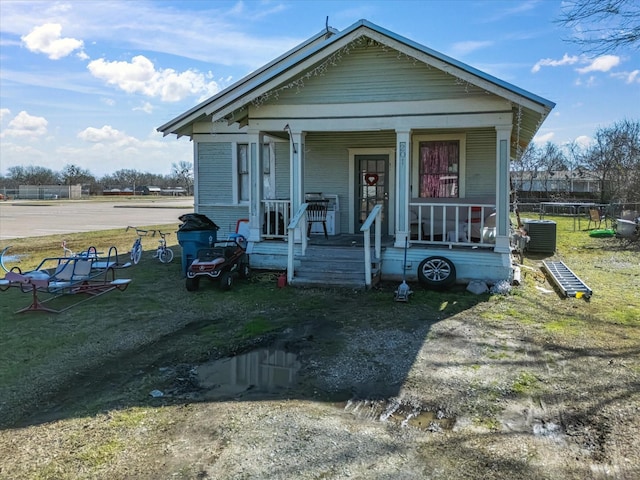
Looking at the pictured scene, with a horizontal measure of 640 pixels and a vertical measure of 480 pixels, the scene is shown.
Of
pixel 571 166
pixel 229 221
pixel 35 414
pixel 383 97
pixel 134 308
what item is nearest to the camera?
pixel 35 414

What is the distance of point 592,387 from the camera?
4855 millimetres

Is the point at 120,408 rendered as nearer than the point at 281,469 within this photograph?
No

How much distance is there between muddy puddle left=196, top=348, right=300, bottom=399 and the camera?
4934 mm

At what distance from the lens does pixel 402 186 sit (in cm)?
988

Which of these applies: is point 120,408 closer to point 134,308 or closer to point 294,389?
point 294,389

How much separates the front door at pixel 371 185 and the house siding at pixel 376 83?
255cm

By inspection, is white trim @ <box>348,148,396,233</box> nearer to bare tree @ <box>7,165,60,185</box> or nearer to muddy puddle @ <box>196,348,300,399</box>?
muddy puddle @ <box>196,348,300,399</box>

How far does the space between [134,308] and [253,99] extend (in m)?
4.78

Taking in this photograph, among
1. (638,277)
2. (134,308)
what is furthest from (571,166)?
(134,308)

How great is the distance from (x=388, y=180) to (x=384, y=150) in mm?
722

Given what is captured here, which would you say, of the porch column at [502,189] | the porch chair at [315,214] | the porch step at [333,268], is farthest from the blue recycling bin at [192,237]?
the porch column at [502,189]

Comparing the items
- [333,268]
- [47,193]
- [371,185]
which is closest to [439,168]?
[371,185]

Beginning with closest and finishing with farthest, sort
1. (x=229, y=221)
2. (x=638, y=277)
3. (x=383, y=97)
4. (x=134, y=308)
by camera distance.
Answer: (x=134, y=308) < (x=383, y=97) < (x=638, y=277) < (x=229, y=221)

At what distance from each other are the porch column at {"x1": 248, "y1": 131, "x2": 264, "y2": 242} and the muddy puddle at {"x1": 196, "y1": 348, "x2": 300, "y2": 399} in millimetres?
5103
